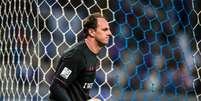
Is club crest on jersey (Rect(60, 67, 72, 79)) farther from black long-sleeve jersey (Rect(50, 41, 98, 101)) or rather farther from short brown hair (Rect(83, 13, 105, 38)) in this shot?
short brown hair (Rect(83, 13, 105, 38))

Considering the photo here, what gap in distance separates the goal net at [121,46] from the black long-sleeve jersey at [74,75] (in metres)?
0.92

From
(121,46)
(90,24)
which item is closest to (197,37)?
(121,46)

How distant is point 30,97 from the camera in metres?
2.74

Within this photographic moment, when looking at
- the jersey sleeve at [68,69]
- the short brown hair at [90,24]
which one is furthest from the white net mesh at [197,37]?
the jersey sleeve at [68,69]

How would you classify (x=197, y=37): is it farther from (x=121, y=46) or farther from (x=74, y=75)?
(x=74, y=75)

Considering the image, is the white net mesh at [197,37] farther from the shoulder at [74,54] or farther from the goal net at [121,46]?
the shoulder at [74,54]

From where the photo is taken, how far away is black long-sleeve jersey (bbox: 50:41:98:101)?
161cm

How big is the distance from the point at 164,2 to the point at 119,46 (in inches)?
14.9

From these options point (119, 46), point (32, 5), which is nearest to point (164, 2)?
point (119, 46)

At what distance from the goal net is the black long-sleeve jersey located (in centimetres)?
92

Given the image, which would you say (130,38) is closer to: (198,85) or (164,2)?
(164,2)

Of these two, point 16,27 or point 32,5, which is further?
point 16,27

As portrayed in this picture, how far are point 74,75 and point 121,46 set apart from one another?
4.86 ft

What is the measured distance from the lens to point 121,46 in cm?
308
